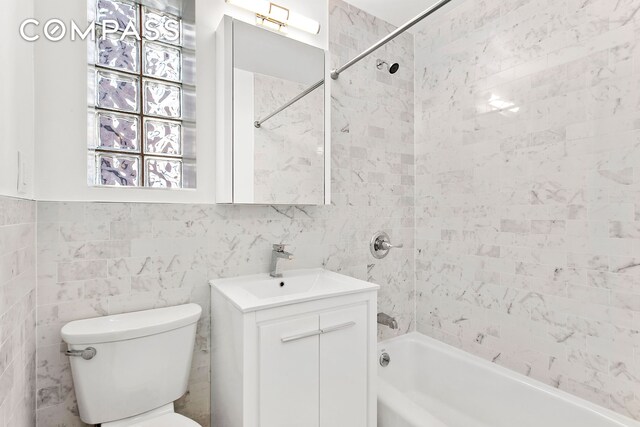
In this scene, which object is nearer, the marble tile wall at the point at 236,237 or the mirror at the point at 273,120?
the marble tile wall at the point at 236,237

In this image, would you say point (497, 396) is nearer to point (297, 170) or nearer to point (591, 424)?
point (591, 424)

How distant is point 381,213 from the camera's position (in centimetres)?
213

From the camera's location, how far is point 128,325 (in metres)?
1.21

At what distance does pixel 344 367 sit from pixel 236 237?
0.80 m

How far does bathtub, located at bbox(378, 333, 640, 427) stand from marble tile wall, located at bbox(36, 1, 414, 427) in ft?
0.76

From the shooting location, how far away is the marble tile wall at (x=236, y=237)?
4.08 ft

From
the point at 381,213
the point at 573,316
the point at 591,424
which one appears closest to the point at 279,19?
the point at 381,213

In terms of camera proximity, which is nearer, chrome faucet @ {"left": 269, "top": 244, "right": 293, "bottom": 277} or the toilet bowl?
the toilet bowl

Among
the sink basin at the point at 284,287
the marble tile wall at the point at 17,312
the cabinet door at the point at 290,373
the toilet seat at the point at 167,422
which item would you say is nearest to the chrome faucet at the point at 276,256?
the sink basin at the point at 284,287

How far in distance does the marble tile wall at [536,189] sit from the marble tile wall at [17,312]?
2.07 m

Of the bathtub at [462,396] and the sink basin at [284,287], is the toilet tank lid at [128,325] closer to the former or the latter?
the sink basin at [284,287]

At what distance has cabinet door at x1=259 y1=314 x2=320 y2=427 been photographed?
1.20 m

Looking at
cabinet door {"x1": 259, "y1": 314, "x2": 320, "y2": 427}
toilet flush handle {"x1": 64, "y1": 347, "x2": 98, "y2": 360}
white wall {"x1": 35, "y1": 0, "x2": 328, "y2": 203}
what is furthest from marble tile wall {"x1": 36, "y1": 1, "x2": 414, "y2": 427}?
cabinet door {"x1": 259, "y1": 314, "x2": 320, "y2": 427}

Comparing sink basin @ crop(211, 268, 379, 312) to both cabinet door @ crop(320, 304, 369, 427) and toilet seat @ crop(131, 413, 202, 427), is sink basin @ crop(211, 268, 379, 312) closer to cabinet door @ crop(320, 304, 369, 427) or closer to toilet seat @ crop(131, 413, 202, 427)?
cabinet door @ crop(320, 304, 369, 427)
